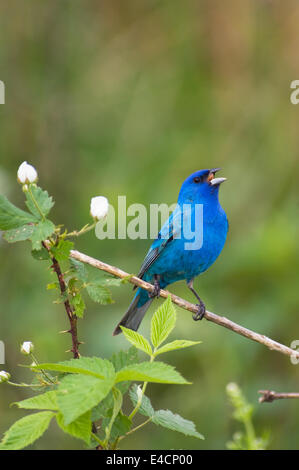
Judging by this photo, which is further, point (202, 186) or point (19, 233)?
point (202, 186)

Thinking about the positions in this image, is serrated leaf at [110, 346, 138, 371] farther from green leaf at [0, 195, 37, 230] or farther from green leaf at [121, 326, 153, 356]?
green leaf at [0, 195, 37, 230]

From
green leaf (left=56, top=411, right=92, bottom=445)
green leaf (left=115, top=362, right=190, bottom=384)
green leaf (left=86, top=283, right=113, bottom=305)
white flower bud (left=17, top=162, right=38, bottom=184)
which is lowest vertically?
green leaf (left=56, top=411, right=92, bottom=445)

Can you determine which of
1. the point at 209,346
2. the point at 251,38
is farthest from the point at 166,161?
the point at 209,346

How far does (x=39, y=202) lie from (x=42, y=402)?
63 centimetres

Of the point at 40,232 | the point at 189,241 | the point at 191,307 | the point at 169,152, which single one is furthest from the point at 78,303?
the point at 169,152

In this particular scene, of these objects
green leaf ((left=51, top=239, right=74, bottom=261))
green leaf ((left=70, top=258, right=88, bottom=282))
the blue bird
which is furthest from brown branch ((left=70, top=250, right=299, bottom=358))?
the blue bird

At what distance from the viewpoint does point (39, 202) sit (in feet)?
6.70

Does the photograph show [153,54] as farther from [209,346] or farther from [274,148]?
[209,346]

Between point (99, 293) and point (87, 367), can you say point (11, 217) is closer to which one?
point (99, 293)

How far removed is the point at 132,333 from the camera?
6.38ft

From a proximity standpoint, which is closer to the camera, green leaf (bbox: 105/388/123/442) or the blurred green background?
green leaf (bbox: 105/388/123/442)

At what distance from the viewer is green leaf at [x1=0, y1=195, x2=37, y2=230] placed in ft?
6.43

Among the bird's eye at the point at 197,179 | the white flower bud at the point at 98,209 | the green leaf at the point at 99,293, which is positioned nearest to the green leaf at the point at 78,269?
the green leaf at the point at 99,293

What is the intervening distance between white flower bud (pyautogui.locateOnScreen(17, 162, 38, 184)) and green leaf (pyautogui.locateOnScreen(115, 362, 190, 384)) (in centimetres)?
76
